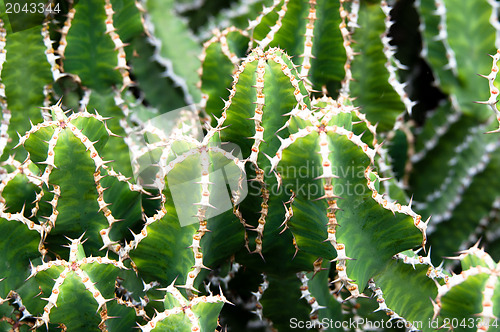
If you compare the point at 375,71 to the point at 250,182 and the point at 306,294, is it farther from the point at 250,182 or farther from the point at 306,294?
the point at 306,294

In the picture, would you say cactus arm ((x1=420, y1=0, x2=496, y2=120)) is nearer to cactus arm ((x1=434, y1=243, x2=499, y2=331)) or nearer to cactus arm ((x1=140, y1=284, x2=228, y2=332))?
cactus arm ((x1=434, y1=243, x2=499, y2=331))

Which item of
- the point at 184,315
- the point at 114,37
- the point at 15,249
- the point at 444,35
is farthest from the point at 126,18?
the point at 444,35

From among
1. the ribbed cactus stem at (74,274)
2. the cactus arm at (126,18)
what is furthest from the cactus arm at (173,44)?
the ribbed cactus stem at (74,274)

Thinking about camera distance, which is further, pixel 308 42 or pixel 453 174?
pixel 453 174

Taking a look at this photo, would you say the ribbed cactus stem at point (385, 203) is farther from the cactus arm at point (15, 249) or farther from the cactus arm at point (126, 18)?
the cactus arm at point (126, 18)

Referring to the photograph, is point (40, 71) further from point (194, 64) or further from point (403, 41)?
point (403, 41)

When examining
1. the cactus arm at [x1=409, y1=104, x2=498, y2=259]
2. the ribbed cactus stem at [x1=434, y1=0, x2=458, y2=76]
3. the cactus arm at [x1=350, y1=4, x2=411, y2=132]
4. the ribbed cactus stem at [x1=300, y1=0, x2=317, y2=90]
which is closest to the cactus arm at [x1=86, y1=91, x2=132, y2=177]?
the ribbed cactus stem at [x1=300, y1=0, x2=317, y2=90]

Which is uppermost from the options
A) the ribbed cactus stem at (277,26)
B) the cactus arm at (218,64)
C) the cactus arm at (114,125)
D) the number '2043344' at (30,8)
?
the number '2043344' at (30,8)

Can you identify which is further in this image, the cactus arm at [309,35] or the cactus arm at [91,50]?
the cactus arm at [91,50]
